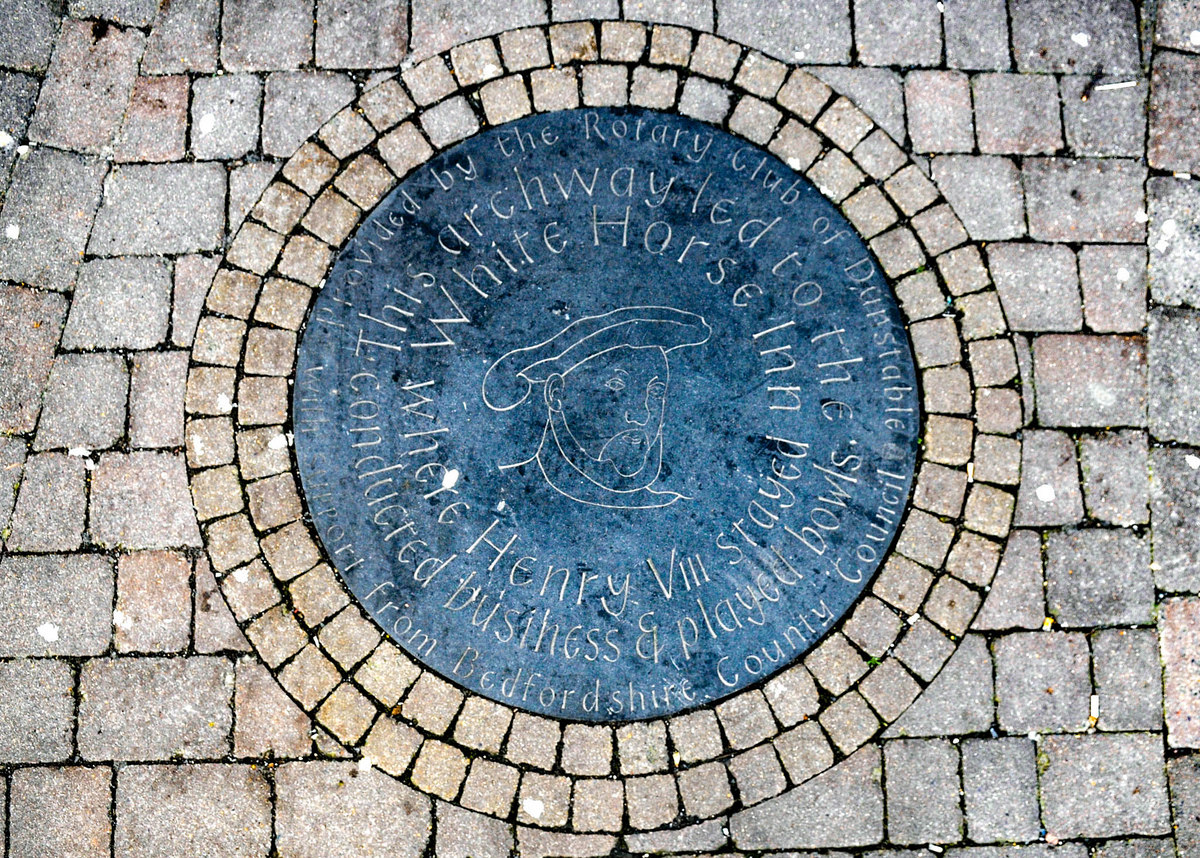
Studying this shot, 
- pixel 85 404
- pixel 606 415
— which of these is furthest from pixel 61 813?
pixel 606 415

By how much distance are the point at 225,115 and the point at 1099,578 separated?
162 inches

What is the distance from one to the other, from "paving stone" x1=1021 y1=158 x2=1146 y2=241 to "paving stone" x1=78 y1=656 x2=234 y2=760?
3.84 m

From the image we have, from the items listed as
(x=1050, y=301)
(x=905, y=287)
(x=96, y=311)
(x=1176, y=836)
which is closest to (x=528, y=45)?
(x=905, y=287)

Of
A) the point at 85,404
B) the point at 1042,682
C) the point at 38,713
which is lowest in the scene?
the point at 38,713

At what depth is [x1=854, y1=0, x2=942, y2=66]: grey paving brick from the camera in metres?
3.52

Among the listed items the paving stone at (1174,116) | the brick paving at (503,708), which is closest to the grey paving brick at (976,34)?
the brick paving at (503,708)

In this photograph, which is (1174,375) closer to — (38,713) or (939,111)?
(939,111)

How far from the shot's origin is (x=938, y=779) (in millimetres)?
3314

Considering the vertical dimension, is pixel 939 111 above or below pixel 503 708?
above

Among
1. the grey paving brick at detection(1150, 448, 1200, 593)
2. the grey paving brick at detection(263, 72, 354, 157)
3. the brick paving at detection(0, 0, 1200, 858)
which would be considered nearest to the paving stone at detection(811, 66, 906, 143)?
the brick paving at detection(0, 0, 1200, 858)

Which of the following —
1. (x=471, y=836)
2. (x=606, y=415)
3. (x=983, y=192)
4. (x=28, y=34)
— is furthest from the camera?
(x=28, y=34)

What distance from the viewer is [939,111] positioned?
351cm

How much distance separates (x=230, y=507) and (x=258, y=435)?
310 millimetres

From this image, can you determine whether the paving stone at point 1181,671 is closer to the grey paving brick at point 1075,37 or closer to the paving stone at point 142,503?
the grey paving brick at point 1075,37
